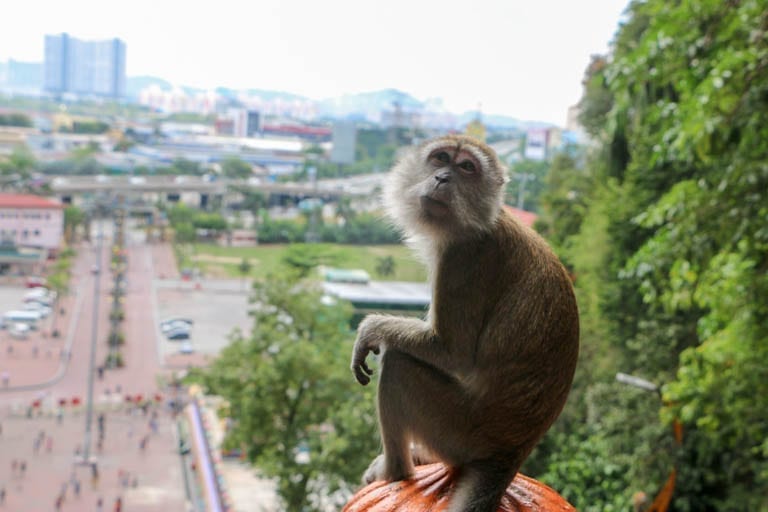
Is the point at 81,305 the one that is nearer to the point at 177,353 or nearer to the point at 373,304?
the point at 177,353

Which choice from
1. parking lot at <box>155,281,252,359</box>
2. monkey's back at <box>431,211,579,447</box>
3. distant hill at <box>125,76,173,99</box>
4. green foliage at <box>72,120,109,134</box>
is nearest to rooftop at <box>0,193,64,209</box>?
parking lot at <box>155,281,252,359</box>

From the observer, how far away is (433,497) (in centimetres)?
202

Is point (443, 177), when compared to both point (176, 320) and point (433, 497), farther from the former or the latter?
point (176, 320)

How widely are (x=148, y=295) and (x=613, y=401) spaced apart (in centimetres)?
2795

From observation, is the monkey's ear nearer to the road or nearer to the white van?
the road

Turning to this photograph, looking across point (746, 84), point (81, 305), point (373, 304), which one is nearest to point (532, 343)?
point (746, 84)

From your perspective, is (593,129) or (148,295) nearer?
(593,129)

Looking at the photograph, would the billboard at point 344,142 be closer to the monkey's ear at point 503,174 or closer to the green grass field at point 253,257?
the green grass field at point 253,257

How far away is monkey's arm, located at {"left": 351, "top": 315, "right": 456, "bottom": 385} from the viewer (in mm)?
2270

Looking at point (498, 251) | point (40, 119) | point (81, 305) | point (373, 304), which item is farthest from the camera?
point (40, 119)

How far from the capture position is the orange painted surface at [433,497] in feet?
6.35

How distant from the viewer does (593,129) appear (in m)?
18.4

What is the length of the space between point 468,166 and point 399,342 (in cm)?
52

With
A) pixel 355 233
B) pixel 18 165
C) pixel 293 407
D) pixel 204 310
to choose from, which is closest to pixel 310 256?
pixel 204 310
